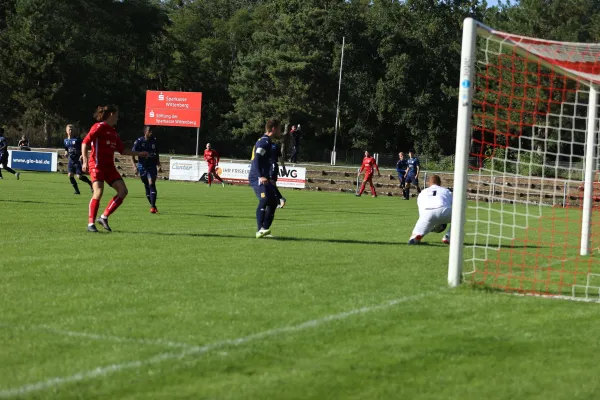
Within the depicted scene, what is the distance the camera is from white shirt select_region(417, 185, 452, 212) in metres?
13.0

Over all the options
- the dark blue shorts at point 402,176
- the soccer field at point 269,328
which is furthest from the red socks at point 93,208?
the dark blue shorts at point 402,176

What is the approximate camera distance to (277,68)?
71812mm

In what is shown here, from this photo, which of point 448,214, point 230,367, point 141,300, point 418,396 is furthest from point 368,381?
point 448,214

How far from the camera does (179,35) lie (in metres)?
88.2

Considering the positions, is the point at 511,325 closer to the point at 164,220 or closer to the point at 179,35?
the point at 164,220

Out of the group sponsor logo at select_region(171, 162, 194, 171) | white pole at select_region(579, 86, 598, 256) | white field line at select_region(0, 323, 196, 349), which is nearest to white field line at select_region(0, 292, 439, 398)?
white field line at select_region(0, 323, 196, 349)

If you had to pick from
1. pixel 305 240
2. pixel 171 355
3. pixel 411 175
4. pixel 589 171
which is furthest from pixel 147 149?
pixel 411 175

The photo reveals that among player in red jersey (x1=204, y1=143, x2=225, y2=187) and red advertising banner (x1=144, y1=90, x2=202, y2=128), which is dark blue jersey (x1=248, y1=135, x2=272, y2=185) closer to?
player in red jersey (x1=204, y1=143, x2=225, y2=187)

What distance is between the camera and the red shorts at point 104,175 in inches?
528

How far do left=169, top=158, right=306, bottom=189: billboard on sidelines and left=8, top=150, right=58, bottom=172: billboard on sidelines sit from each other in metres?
6.77

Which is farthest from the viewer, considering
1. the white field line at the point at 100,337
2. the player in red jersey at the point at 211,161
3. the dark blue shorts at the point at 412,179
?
the player in red jersey at the point at 211,161

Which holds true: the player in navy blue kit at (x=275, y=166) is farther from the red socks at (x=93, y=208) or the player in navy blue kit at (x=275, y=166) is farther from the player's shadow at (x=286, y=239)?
the red socks at (x=93, y=208)

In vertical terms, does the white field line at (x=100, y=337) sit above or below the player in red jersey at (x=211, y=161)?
below

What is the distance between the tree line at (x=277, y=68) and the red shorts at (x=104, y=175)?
59.1m
